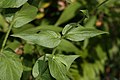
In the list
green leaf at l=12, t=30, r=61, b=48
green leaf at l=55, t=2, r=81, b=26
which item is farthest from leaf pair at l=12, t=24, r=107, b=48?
green leaf at l=55, t=2, r=81, b=26

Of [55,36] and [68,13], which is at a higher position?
[55,36]

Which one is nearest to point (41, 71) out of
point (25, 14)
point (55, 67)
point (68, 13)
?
point (55, 67)

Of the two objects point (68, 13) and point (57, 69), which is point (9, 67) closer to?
point (57, 69)

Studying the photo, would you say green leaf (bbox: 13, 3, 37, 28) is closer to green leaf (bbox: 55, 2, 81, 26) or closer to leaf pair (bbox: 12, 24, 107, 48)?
leaf pair (bbox: 12, 24, 107, 48)

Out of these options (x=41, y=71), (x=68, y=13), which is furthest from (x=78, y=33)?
(x=68, y=13)

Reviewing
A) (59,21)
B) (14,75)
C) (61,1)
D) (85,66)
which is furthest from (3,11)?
(85,66)

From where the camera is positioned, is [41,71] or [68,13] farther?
[68,13]
